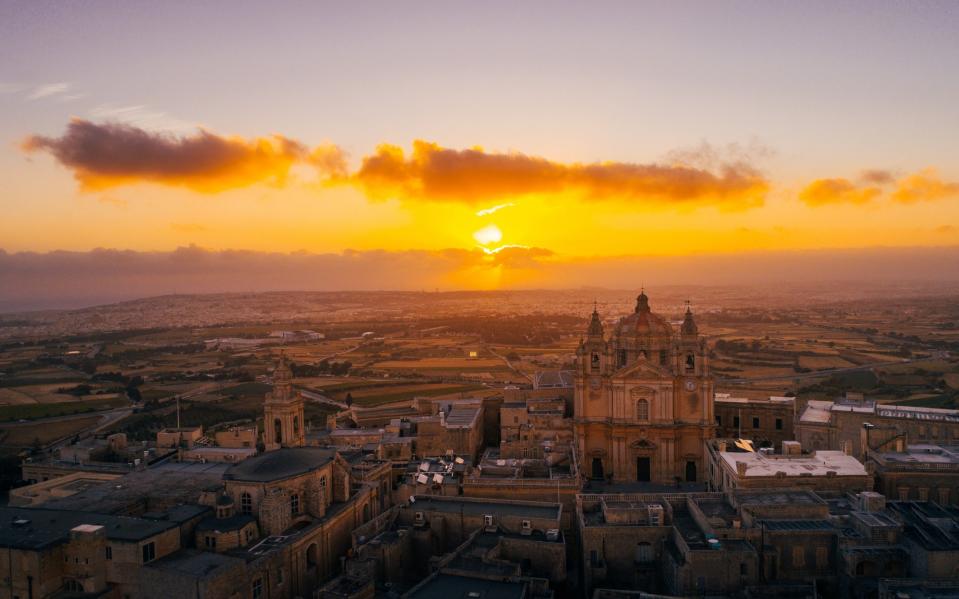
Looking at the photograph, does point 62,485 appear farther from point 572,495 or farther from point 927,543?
point 927,543

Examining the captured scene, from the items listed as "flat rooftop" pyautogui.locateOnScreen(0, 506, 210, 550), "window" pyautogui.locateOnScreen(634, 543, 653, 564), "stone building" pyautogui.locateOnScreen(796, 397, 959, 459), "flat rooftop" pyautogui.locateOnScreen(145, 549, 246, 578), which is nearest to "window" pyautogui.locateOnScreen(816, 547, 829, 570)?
"window" pyautogui.locateOnScreen(634, 543, 653, 564)

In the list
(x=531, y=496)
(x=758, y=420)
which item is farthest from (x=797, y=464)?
(x=758, y=420)

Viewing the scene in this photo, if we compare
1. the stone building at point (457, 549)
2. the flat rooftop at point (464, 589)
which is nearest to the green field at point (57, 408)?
the stone building at point (457, 549)

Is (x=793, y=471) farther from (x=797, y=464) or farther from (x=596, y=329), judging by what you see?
(x=596, y=329)

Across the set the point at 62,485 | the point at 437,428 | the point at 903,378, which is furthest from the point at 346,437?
the point at 903,378

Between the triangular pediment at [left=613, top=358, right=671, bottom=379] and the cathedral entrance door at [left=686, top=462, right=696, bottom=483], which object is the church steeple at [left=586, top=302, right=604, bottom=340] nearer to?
the triangular pediment at [left=613, top=358, right=671, bottom=379]
